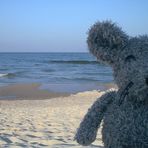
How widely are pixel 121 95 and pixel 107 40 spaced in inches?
15.4

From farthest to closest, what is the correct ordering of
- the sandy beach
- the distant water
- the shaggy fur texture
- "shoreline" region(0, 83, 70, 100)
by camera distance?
the distant water
"shoreline" region(0, 83, 70, 100)
the sandy beach
the shaggy fur texture

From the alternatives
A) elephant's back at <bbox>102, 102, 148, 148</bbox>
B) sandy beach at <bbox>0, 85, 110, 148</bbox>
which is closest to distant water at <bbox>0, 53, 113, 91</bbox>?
elephant's back at <bbox>102, 102, 148, 148</bbox>

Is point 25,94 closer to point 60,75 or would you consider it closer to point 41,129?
point 41,129

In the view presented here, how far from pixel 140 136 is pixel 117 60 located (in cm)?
55

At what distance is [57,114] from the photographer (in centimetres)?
870

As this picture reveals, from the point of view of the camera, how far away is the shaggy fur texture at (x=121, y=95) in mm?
2406

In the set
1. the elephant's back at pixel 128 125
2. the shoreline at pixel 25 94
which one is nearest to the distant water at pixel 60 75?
the elephant's back at pixel 128 125

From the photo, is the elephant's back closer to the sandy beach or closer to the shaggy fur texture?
the shaggy fur texture

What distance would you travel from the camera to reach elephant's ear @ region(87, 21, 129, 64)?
8.61ft

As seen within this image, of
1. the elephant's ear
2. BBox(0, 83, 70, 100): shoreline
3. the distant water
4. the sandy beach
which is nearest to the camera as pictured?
the elephant's ear

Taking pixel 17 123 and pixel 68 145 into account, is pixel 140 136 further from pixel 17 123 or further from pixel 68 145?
pixel 17 123

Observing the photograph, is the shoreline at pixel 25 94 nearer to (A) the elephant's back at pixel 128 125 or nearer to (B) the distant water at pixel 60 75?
(B) the distant water at pixel 60 75

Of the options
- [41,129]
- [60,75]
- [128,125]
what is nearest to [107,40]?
[128,125]

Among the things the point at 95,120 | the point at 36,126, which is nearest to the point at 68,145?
the point at 36,126
